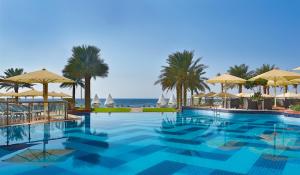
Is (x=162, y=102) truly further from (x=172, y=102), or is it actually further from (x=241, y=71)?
(x=241, y=71)

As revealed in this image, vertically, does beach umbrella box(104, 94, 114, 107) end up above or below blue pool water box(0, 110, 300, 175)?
above

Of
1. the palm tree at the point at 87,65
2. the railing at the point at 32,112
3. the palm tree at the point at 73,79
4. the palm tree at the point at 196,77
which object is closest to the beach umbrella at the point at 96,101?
the palm tree at the point at 73,79

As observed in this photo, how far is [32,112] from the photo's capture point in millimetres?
14453

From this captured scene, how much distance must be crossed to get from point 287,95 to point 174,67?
1146 cm

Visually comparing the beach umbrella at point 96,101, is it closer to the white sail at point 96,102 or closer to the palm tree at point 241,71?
the white sail at point 96,102

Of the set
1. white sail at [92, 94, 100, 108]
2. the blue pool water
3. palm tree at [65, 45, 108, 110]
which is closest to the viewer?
the blue pool water

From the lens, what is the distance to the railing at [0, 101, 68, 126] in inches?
518

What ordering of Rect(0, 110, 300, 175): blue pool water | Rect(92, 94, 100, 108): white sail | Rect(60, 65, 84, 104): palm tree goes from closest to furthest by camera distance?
Rect(0, 110, 300, 175): blue pool water → Rect(60, 65, 84, 104): palm tree → Rect(92, 94, 100, 108): white sail

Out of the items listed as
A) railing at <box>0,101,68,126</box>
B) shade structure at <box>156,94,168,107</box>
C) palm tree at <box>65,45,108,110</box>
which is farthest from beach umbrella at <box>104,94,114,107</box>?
railing at <box>0,101,68,126</box>

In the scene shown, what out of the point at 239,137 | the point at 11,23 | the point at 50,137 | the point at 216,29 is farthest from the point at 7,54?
the point at 239,137

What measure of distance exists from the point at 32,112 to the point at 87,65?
13322 millimetres

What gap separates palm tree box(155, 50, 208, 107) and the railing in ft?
54.7

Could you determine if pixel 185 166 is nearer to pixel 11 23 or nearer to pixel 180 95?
pixel 11 23

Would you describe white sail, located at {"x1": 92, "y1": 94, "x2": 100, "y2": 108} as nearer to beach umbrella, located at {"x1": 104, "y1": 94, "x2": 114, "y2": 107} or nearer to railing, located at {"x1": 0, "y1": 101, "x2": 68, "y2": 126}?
beach umbrella, located at {"x1": 104, "y1": 94, "x2": 114, "y2": 107}
